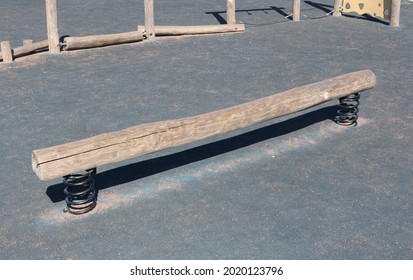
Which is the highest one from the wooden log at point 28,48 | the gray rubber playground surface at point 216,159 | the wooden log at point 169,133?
the wooden log at point 169,133

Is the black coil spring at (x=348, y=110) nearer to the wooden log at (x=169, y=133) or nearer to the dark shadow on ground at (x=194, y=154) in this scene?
the wooden log at (x=169, y=133)

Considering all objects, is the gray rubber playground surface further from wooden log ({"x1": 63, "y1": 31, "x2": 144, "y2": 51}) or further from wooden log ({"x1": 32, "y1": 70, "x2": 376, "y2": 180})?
wooden log ({"x1": 32, "y1": 70, "x2": 376, "y2": 180})

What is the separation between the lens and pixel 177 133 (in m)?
7.52

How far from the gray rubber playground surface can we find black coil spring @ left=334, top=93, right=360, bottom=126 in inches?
5.9

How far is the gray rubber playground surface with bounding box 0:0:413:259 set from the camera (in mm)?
6691

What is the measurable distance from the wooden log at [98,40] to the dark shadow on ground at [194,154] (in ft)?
21.2

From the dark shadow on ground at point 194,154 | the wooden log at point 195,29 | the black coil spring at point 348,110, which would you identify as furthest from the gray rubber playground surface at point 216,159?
the wooden log at point 195,29

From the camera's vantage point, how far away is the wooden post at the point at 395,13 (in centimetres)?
1736

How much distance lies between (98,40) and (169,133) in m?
8.11

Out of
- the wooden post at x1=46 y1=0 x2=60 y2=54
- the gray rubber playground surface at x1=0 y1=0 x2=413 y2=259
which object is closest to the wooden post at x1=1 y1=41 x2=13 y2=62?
the gray rubber playground surface at x1=0 y1=0 x2=413 y2=259

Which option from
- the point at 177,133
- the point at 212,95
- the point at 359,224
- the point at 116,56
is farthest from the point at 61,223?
the point at 116,56

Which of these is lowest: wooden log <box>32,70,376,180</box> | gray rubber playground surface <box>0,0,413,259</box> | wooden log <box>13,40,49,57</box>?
gray rubber playground surface <box>0,0,413,259</box>
